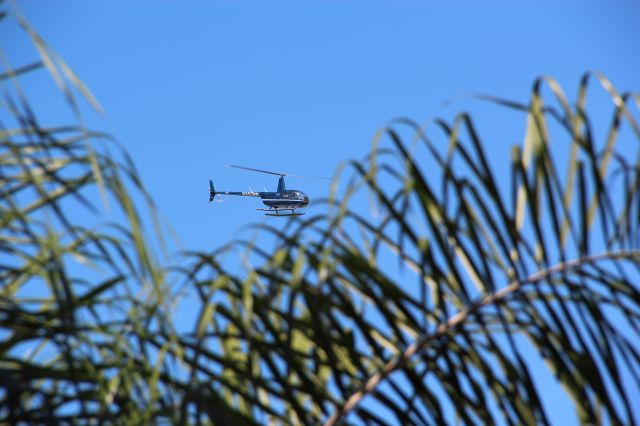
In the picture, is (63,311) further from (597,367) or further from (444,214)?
(597,367)

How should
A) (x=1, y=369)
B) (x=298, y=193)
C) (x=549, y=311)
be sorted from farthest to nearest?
(x=298, y=193) < (x=549, y=311) < (x=1, y=369)

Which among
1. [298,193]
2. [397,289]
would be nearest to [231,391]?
[397,289]

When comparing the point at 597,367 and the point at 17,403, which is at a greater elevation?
the point at 17,403

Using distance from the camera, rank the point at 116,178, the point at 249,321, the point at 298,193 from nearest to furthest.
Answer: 1. the point at 116,178
2. the point at 249,321
3. the point at 298,193

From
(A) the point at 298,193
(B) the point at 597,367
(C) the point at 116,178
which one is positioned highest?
(A) the point at 298,193

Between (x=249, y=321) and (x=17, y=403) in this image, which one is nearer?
(x=17, y=403)

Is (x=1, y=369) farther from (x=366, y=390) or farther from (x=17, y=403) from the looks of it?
(x=366, y=390)

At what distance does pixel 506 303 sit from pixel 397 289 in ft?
1.07

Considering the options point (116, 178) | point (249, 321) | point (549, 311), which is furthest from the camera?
point (549, 311)

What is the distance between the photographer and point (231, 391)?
7.81ft

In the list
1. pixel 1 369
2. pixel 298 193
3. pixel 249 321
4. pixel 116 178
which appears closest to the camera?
pixel 1 369

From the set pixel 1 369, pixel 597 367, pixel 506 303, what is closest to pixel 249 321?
pixel 1 369

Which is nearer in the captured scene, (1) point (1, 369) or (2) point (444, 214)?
(1) point (1, 369)

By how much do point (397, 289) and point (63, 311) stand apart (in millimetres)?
890
